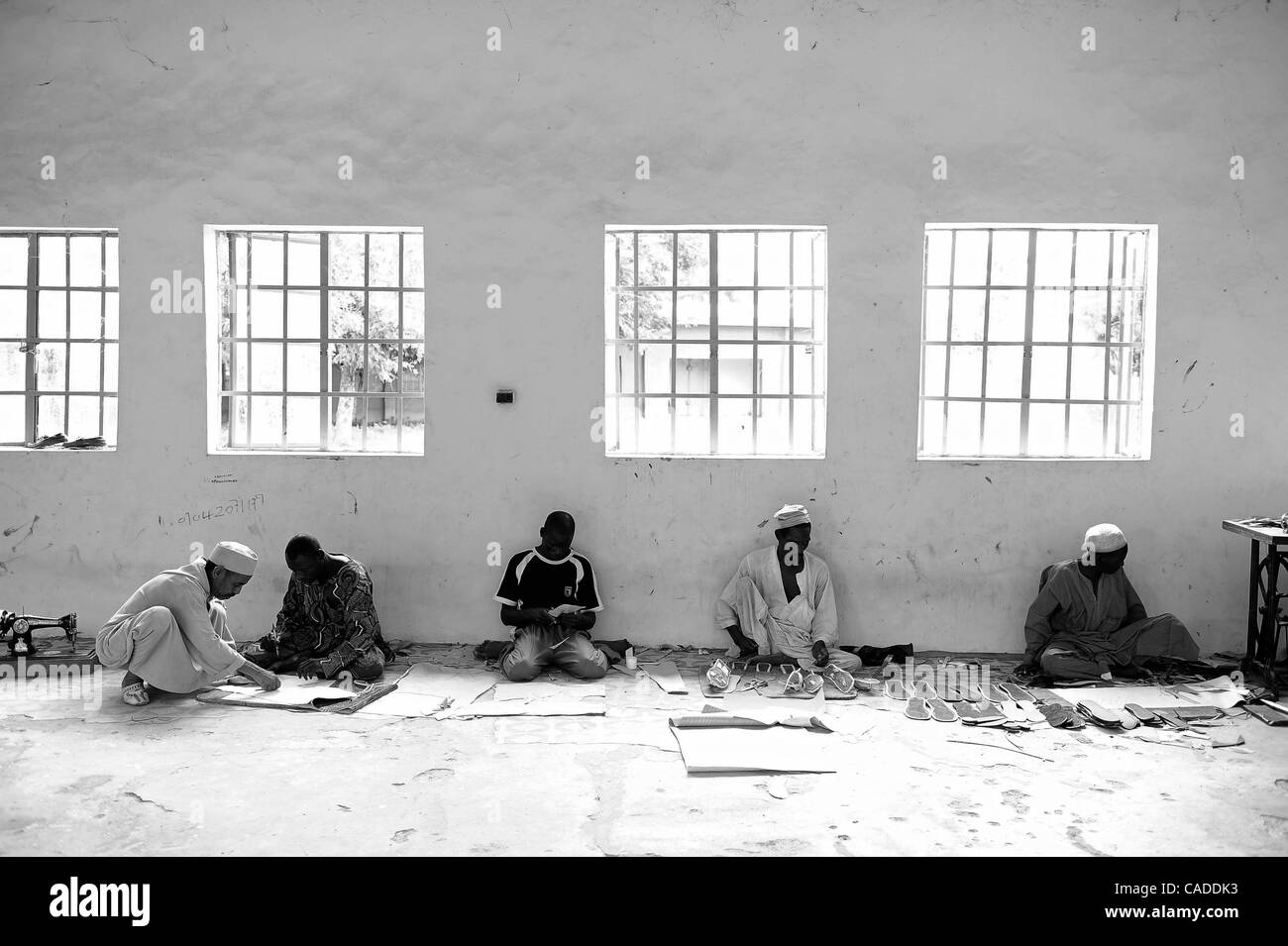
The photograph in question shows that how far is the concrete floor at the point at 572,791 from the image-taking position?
140 inches

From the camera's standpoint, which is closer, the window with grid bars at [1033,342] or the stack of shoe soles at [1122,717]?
the stack of shoe soles at [1122,717]

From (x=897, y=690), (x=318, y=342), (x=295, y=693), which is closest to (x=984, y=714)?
(x=897, y=690)

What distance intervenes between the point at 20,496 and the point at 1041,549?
663 cm

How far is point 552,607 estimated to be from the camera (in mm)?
6062

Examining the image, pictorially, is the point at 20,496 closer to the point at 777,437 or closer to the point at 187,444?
the point at 187,444

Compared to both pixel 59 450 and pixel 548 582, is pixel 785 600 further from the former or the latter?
pixel 59 450

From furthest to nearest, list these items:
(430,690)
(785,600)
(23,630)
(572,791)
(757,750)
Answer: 1. (785,600)
2. (23,630)
3. (430,690)
4. (757,750)
5. (572,791)

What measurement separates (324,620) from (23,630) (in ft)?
5.98

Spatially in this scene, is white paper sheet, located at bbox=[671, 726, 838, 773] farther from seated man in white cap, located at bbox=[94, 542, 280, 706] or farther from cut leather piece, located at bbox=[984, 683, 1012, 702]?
seated man in white cap, located at bbox=[94, 542, 280, 706]

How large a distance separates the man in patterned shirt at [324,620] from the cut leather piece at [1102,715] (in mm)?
3799

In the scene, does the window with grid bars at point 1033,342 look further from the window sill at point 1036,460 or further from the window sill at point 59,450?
the window sill at point 59,450

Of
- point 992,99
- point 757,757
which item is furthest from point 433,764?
point 992,99

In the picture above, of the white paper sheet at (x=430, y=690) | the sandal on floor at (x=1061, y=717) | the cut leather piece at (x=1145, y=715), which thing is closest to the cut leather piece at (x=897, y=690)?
the sandal on floor at (x=1061, y=717)

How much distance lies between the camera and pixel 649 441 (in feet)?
21.8
